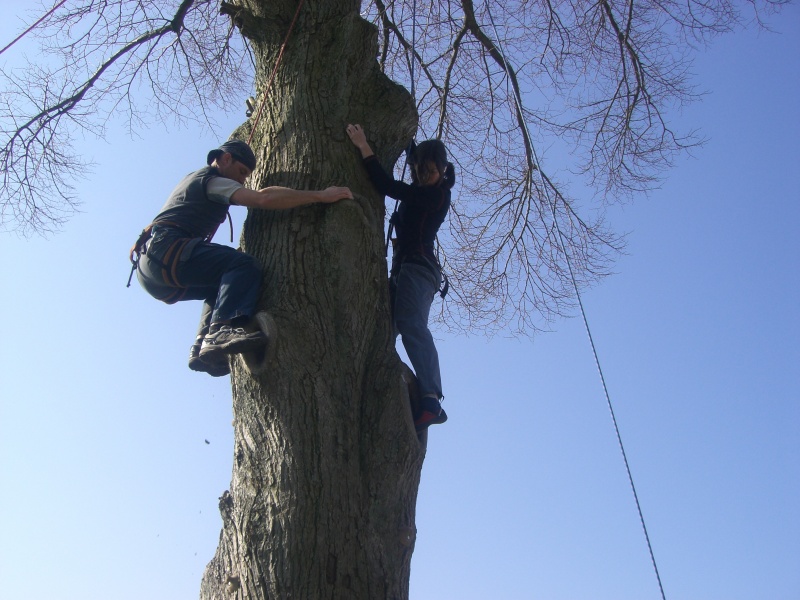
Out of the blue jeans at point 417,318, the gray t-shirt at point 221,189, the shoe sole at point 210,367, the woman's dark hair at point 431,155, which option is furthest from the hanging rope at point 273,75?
the shoe sole at point 210,367

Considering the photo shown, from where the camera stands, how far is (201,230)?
12.9 feet

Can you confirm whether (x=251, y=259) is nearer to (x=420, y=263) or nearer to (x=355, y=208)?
(x=355, y=208)

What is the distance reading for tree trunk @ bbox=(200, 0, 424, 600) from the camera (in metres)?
2.90

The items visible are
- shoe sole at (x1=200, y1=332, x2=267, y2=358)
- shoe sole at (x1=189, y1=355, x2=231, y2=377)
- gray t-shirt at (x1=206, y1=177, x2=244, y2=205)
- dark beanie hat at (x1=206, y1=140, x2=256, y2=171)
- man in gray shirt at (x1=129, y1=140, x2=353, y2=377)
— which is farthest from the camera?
dark beanie hat at (x1=206, y1=140, x2=256, y2=171)

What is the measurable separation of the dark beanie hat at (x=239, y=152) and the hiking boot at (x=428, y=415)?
4.63 ft

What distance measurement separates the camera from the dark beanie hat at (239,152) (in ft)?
12.7

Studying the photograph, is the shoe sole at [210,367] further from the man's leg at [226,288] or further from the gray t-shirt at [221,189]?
the gray t-shirt at [221,189]

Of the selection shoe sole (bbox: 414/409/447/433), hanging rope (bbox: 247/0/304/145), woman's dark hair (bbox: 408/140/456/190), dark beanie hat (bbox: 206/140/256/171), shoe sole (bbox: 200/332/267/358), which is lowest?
shoe sole (bbox: 414/409/447/433)

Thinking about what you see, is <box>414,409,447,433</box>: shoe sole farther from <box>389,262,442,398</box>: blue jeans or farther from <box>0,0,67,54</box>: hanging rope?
<box>0,0,67,54</box>: hanging rope

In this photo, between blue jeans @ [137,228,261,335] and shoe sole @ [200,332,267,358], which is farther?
blue jeans @ [137,228,261,335]

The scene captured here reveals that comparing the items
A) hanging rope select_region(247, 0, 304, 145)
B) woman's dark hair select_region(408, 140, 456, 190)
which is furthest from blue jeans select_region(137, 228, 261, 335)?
woman's dark hair select_region(408, 140, 456, 190)

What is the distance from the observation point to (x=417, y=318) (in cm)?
395

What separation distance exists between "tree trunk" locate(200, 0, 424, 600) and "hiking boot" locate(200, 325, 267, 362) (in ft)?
0.24

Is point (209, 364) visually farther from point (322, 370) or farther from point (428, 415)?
point (428, 415)
